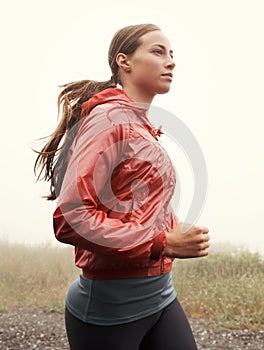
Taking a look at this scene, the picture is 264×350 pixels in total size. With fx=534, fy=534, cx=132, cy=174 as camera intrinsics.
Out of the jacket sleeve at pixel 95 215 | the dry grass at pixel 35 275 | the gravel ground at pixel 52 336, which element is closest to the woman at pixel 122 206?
the jacket sleeve at pixel 95 215

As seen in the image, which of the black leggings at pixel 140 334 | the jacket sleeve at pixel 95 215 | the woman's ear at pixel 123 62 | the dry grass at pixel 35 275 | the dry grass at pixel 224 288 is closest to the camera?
the jacket sleeve at pixel 95 215

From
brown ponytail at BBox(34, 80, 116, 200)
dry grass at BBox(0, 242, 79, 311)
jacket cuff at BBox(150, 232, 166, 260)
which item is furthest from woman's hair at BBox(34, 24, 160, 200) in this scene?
dry grass at BBox(0, 242, 79, 311)

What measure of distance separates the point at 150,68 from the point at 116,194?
0.42m

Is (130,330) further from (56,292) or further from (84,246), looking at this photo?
(56,292)

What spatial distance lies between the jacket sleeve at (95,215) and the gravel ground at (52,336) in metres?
3.23

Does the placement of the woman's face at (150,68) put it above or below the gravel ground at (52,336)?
above

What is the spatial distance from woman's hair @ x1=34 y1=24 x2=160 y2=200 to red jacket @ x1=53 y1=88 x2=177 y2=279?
136 mm

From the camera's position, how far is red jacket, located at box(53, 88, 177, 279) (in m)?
1.31

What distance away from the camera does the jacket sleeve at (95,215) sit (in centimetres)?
130

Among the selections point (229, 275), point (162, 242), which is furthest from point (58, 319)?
point (162, 242)

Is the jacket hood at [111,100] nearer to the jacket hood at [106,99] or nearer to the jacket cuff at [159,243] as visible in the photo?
the jacket hood at [106,99]

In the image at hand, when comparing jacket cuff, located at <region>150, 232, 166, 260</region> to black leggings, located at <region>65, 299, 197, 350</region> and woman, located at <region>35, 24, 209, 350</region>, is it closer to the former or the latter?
woman, located at <region>35, 24, 209, 350</region>

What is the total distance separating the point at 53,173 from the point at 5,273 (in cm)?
490

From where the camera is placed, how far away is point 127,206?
1.42m
